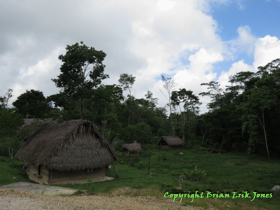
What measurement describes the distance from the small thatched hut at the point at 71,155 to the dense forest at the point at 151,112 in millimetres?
5107

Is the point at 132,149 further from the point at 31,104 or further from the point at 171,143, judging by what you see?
the point at 31,104

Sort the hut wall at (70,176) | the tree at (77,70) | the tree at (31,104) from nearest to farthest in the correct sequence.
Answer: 1. the hut wall at (70,176)
2. the tree at (77,70)
3. the tree at (31,104)

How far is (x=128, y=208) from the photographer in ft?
22.1

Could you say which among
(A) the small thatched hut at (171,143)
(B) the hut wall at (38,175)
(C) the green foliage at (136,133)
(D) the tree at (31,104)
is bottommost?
(B) the hut wall at (38,175)

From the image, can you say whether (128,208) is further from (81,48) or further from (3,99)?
(3,99)

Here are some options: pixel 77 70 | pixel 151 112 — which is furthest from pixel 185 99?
pixel 77 70

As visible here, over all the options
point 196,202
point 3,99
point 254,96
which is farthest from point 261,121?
point 3,99

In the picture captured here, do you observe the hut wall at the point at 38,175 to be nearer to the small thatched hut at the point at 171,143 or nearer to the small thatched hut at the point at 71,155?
the small thatched hut at the point at 71,155

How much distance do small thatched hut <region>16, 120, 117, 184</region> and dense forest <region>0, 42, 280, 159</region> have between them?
5107mm

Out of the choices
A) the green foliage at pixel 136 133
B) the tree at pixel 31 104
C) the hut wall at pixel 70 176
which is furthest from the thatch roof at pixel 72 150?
the tree at pixel 31 104

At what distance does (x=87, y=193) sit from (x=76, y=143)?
4.33 meters

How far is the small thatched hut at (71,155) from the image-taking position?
12203 mm

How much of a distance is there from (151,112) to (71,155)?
35.9 metres

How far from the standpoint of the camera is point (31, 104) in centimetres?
4406
